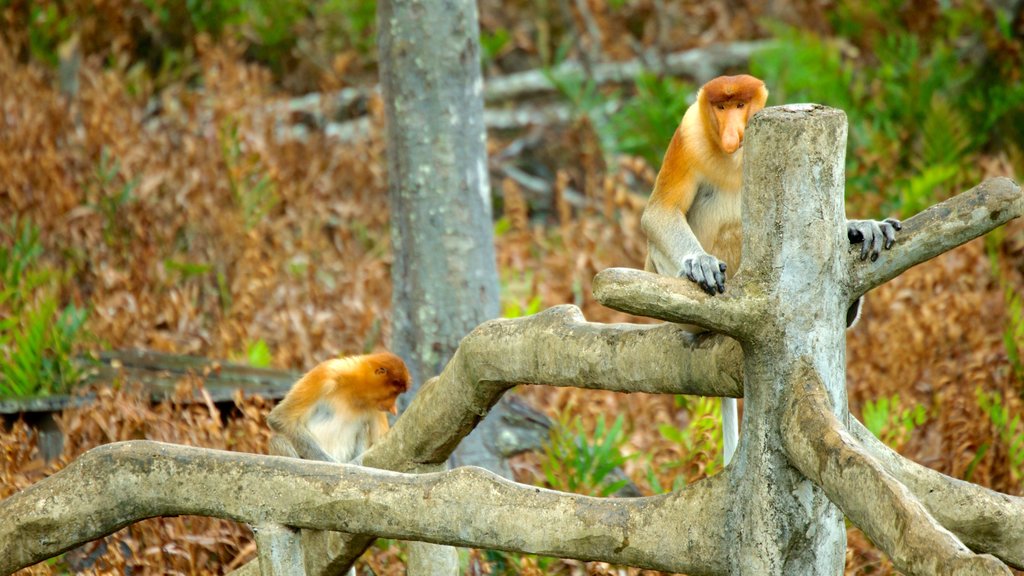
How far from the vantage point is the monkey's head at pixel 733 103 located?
9.10 ft

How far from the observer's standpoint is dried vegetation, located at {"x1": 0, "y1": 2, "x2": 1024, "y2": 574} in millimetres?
4312

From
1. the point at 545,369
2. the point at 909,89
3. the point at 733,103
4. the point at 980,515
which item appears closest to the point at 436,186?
the point at 733,103

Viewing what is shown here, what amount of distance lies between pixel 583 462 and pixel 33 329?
89.7 inches

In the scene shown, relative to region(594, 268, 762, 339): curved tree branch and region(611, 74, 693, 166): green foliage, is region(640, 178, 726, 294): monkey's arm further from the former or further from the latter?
region(611, 74, 693, 166): green foliage

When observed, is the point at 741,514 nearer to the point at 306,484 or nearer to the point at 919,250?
the point at 919,250

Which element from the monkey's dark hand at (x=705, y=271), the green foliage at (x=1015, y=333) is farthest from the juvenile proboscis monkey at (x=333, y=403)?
the green foliage at (x=1015, y=333)

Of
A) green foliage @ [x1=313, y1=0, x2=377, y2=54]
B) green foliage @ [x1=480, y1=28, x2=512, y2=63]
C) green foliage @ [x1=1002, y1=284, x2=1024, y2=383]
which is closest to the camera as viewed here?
green foliage @ [x1=1002, y1=284, x2=1024, y2=383]

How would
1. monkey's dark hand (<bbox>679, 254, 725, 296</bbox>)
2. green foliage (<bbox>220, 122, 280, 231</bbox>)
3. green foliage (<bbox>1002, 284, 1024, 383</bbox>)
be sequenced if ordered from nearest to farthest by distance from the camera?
monkey's dark hand (<bbox>679, 254, 725, 296</bbox>) → green foliage (<bbox>1002, 284, 1024, 383</bbox>) → green foliage (<bbox>220, 122, 280, 231</bbox>)

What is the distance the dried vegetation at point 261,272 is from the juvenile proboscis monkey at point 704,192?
1051 millimetres

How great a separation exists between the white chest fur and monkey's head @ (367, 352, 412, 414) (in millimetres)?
98

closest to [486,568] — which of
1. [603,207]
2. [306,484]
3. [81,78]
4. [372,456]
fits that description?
[372,456]

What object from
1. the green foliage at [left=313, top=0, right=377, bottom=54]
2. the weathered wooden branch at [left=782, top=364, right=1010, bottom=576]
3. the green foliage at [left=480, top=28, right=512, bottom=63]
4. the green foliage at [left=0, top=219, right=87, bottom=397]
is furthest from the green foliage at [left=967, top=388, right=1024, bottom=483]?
the green foliage at [left=313, top=0, right=377, bottom=54]

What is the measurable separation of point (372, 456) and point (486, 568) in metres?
0.90

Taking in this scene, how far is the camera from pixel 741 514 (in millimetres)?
2287
